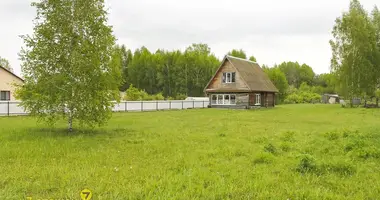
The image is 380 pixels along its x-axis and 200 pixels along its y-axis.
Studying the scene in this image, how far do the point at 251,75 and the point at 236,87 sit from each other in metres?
4.12

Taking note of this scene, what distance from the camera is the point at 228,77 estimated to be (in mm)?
43344

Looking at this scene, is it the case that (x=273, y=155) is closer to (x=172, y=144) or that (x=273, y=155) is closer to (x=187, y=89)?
(x=172, y=144)

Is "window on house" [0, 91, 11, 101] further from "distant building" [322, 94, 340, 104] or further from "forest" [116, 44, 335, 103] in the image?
"distant building" [322, 94, 340, 104]

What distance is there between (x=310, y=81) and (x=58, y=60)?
118840 mm

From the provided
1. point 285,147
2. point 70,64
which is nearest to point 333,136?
point 285,147

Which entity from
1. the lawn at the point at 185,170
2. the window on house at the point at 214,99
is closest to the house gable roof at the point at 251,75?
the window on house at the point at 214,99

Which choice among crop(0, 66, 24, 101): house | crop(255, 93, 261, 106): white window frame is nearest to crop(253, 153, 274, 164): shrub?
crop(255, 93, 261, 106): white window frame

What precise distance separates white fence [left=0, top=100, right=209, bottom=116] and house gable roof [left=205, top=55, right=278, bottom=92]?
3.68 meters

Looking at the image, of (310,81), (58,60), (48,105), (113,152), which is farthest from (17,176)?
(310,81)

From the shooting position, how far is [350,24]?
136ft

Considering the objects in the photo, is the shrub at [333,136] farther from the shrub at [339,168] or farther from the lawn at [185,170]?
the shrub at [339,168]

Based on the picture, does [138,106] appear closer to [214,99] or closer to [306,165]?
[214,99]

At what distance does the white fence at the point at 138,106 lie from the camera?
2694cm

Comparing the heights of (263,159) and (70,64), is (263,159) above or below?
below
